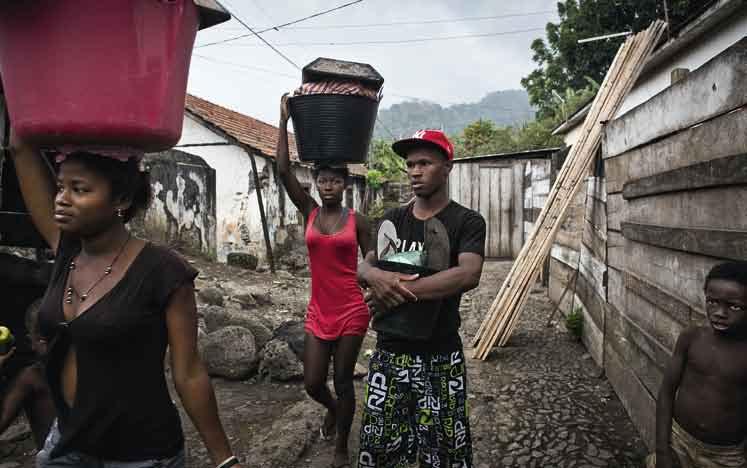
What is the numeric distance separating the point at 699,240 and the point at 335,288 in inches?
76.3

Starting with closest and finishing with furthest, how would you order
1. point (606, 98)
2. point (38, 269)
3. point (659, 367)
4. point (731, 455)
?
1. point (731, 455)
2. point (659, 367)
3. point (38, 269)
4. point (606, 98)

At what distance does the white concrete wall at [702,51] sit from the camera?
515 centimetres

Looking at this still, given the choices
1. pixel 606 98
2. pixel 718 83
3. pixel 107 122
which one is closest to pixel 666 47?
pixel 606 98

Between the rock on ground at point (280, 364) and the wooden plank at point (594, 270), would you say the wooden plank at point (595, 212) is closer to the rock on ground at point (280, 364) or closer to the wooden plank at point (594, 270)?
the wooden plank at point (594, 270)

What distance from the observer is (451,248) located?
2.21 m

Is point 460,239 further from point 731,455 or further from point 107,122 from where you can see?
point 107,122

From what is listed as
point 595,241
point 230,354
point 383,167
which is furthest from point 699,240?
point 383,167

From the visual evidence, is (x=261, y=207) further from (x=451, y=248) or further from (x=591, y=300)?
(x=451, y=248)

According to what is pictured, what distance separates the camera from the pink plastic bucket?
1341mm

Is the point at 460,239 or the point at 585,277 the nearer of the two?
the point at 460,239

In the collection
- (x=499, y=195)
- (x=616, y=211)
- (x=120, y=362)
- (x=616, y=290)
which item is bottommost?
(x=616, y=290)

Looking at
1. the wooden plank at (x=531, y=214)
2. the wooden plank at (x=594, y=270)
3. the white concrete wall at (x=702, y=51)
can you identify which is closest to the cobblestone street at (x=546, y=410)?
the wooden plank at (x=594, y=270)

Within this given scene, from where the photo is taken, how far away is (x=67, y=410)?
4.95 ft

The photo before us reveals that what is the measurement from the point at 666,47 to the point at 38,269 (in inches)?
260
